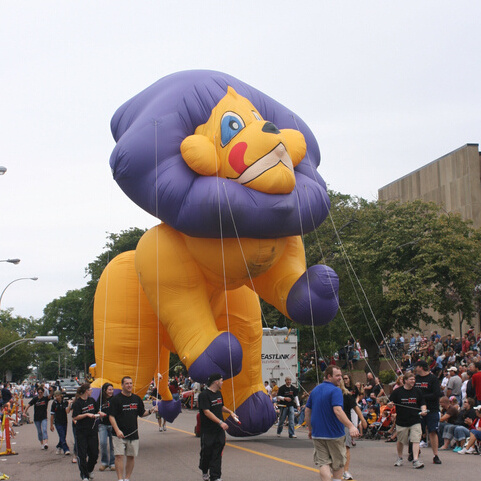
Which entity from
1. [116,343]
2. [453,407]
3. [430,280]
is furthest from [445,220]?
[116,343]

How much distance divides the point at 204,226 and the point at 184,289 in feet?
4.30

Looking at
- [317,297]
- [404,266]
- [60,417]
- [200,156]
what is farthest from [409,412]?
[404,266]

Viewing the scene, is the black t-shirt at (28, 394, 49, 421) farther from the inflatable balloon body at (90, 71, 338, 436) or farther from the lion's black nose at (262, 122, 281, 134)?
the lion's black nose at (262, 122, 281, 134)

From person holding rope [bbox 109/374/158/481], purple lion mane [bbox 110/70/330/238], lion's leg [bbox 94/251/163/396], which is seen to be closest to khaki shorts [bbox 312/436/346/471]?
person holding rope [bbox 109/374/158/481]

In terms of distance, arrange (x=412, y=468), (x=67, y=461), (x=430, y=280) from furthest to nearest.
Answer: (x=430, y=280) < (x=67, y=461) < (x=412, y=468)

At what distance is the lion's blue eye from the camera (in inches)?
423

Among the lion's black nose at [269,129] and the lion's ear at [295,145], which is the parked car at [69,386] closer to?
the lion's ear at [295,145]

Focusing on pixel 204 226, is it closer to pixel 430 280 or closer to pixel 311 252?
pixel 430 280

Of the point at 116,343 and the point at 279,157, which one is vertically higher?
the point at 279,157

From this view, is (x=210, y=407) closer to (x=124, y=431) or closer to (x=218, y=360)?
(x=124, y=431)

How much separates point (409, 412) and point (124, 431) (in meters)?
4.20

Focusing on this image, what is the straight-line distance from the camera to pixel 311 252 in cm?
3241

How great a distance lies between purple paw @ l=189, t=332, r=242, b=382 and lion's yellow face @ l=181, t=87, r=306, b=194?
235cm

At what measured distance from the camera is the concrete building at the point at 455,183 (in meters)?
34.6
